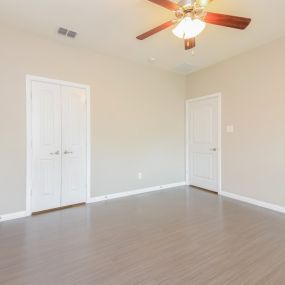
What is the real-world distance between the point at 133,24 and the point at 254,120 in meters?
2.57

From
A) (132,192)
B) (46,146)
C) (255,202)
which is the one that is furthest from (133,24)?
(255,202)

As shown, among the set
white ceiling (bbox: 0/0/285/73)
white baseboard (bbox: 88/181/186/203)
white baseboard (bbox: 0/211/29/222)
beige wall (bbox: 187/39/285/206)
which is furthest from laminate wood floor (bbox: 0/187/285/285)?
white ceiling (bbox: 0/0/285/73)

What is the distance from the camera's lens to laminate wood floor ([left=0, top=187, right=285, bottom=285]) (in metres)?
1.79

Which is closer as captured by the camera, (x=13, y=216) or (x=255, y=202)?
(x=13, y=216)

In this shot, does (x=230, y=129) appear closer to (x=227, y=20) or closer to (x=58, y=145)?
(x=227, y=20)

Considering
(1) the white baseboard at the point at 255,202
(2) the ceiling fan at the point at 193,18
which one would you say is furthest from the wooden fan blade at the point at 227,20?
(1) the white baseboard at the point at 255,202

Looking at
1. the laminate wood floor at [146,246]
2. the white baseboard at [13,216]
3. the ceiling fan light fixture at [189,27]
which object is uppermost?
the ceiling fan light fixture at [189,27]

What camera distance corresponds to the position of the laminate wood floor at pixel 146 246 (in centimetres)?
179

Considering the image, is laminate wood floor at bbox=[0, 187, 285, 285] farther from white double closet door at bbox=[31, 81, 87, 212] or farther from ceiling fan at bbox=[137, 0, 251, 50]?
ceiling fan at bbox=[137, 0, 251, 50]

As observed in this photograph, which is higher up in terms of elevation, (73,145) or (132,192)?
(73,145)

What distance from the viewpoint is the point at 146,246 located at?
2.27 m

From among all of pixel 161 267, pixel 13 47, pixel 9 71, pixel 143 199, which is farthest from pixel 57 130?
pixel 161 267

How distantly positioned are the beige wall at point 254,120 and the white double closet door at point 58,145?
9.04ft

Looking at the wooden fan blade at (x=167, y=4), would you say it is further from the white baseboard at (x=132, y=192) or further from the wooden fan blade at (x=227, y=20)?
the white baseboard at (x=132, y=192)
